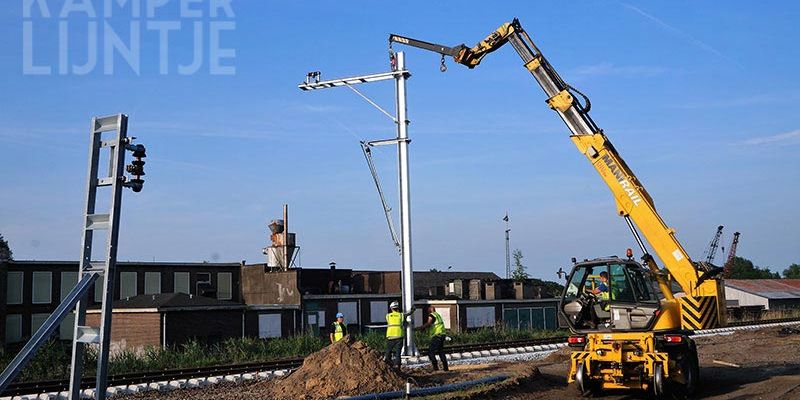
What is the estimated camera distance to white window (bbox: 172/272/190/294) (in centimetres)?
5262

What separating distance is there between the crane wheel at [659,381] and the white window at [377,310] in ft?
A: 114

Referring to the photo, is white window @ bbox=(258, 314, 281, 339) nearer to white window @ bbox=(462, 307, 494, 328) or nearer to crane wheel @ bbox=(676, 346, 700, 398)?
white window @ bbox=(462, 307, 494, 328)

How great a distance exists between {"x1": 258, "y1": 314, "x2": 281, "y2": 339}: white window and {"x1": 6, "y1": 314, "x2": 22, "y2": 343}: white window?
1592 cm

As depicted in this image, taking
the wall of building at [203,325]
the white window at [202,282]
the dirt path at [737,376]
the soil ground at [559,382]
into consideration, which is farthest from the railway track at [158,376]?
the white window at [202,282]

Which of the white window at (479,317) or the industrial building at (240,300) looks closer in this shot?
the industrial building at (240,300)

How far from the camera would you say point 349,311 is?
47281mm

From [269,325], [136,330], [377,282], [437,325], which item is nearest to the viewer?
[437,325]

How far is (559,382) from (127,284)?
125ft

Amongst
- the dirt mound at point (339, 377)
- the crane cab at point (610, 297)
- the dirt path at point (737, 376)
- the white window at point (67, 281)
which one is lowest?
the dirt path at point (737, 376)

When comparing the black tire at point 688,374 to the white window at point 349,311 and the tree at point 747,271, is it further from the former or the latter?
the tree at point 747,271

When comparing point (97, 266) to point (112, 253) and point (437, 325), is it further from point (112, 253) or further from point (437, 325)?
point (437, 325)

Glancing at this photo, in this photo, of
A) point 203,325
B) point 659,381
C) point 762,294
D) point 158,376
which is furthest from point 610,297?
point 762,294

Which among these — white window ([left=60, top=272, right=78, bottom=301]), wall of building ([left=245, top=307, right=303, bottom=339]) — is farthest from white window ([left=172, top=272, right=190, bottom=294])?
Result: wall of building ([left=245, top=307, right=303, bottom=339])

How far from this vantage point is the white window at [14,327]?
46.9 metres
